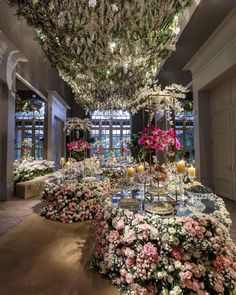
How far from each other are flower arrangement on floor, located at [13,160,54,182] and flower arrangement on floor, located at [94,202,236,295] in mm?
5304

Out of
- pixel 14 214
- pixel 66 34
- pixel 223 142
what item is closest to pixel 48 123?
pixel 14 214

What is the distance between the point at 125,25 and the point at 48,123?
767 cm

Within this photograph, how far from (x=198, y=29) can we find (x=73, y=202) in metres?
4.73

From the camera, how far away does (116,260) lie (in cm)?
198

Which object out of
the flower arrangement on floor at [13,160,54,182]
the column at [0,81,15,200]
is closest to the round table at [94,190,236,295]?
the column at [0,81,15,200]

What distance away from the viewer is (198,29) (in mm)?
5098

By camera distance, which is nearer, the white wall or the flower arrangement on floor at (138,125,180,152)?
the flower arrangement on floor at (138,125,180,152)

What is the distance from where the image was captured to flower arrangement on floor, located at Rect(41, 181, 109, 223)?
391 cm

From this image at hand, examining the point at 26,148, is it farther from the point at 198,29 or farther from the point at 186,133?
the point at 198,29

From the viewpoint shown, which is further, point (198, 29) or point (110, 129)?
point (110, 129)

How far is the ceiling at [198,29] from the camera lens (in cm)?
426

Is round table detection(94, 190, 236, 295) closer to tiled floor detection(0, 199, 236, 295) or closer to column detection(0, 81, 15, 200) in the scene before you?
tiled floor detection(0, 199, 236, 295)

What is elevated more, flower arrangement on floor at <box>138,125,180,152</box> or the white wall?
the white wall

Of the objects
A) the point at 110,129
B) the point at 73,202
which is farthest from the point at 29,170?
the point at 110,129
